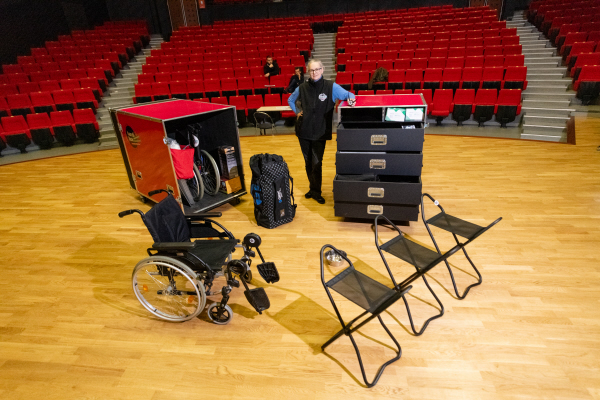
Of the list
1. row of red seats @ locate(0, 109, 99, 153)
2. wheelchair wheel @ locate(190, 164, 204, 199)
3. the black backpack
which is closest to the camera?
the black backpack

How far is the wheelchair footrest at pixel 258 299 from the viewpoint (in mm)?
2025

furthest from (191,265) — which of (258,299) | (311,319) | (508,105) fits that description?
(508,105)

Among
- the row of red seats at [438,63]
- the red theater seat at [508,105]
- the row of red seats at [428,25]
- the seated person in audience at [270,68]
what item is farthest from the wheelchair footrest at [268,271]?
the row of red seats at [428,25]

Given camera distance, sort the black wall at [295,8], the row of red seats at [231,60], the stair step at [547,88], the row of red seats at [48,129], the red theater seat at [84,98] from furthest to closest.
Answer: the black wall at [295,8], the row of red seats at [231,60], the red theater seat at [84,98], the stair step at [547,88], the row of red seats at [48,129]

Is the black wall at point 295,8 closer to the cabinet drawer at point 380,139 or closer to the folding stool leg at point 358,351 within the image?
the cabinet drawer at point 380,139

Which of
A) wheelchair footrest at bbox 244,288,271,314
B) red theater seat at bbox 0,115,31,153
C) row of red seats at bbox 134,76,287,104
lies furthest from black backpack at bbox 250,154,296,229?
red theater seat at bbox 0,115,31,153

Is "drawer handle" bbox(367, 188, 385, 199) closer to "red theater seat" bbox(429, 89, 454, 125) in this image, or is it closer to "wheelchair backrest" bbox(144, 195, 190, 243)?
"wheelchair backrest" bbox(144, 195, 190, 243)

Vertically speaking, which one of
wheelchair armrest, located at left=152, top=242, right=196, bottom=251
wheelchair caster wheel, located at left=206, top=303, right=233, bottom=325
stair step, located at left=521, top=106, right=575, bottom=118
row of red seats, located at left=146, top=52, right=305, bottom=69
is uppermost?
row of red seats, located at left=146, top=52, right=305, bottom=69

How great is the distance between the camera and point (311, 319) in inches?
85.0

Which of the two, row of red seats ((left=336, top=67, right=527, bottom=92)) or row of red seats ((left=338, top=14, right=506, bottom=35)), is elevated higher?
row of red seats ((left=338, top=14, right=506, bottom=35))

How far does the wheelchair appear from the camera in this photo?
1963 millimetres

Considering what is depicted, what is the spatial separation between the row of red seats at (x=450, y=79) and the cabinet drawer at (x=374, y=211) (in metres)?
3.98

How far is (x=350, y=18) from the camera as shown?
33.3 feet

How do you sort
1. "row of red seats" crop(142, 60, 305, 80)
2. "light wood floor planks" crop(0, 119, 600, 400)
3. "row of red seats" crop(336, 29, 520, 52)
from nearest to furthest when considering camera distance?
"light wood floor planks" crop(0, 119, 600, 400)
"row of red seats" crop(336, 29, 520, 52)
"row of red seats" crop(142, 60, 305, 80)
